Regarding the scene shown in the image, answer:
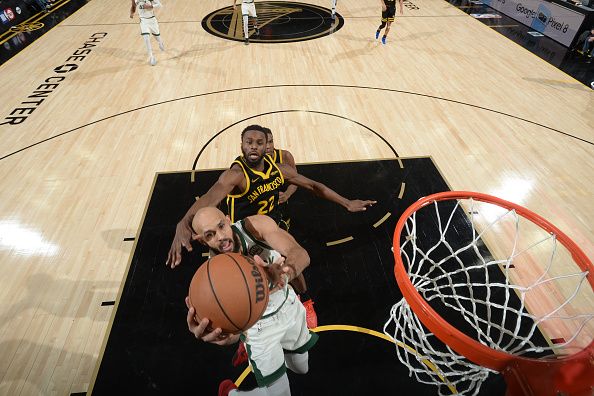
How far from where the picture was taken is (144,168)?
477 centimetres

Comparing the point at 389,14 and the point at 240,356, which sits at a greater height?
the point at 389,14

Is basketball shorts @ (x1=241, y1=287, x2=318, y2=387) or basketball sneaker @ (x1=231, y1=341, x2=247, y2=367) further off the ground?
basketball shorts @ (x1=241, y1=287, x2=318, y2=387)

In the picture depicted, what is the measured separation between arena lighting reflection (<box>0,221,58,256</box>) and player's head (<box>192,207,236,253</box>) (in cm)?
258

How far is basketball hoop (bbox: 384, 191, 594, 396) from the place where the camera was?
167 cm

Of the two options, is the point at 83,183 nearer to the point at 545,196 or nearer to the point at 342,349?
the point at 342,349

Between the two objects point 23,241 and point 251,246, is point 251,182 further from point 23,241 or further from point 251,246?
point 23,241

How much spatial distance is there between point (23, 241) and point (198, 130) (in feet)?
8.97

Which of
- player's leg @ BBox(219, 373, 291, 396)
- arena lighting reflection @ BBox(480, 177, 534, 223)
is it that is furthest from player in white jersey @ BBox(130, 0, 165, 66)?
player's leg @ BBox(219, 373, 291, 396)

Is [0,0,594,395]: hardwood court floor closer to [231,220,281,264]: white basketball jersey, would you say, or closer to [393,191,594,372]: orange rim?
[231,220,281,264]: white basketball jersey

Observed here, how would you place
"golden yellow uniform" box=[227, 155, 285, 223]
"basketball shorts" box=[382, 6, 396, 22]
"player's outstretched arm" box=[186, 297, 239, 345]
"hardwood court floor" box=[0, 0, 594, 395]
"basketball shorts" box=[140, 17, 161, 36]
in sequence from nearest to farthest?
"player's outstretched arm" box=[186, 297, 239, 345] < "golden yellow uniform" box=[227, 155, 285, 223] < "hardwood court floor" box=[0, 0, 594, 395] < "basketball shorts" box=[140, 17, 161, 36] < "basketball shorts" box=[382, 6, 396, 22]

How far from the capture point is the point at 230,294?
1831 mm

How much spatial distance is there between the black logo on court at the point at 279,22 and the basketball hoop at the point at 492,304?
687cm

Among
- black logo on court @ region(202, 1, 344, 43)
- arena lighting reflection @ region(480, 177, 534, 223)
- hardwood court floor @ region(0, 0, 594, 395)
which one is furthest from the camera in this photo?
black logo on court @ region(202, 1, 344, 43)

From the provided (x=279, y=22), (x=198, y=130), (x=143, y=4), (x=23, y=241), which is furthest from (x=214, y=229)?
(x=279, y=22)
